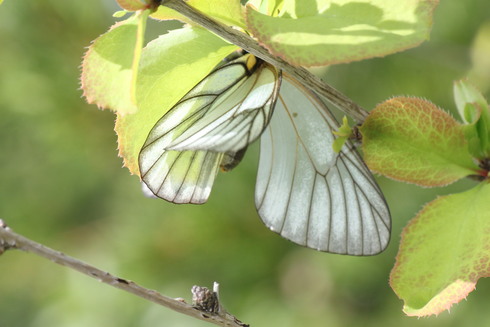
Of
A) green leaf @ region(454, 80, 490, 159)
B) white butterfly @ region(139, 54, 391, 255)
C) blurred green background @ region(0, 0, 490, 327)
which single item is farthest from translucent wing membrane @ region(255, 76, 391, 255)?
blurred green background @ region(0, 0, 490, 327)

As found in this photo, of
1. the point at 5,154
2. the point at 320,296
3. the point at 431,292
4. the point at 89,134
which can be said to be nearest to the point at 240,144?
the point at 431,292

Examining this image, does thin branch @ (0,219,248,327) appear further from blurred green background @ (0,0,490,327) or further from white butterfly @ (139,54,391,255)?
blurred green background @ (0,0,490,327)

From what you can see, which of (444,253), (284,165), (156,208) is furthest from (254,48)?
(156,208)

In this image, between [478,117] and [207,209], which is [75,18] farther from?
[478,117]

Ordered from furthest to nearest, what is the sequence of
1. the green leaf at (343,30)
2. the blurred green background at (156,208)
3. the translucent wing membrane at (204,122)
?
1. the blurred green background at (156,208)
2. the translucent wing membrane at (204,122)
3. the green leaf at (343,30)

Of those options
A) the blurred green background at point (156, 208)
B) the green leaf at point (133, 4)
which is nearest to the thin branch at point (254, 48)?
the green leaf at point (133, 4)

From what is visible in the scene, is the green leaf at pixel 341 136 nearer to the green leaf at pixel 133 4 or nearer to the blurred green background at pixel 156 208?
the green leaf at pixel 133 4
